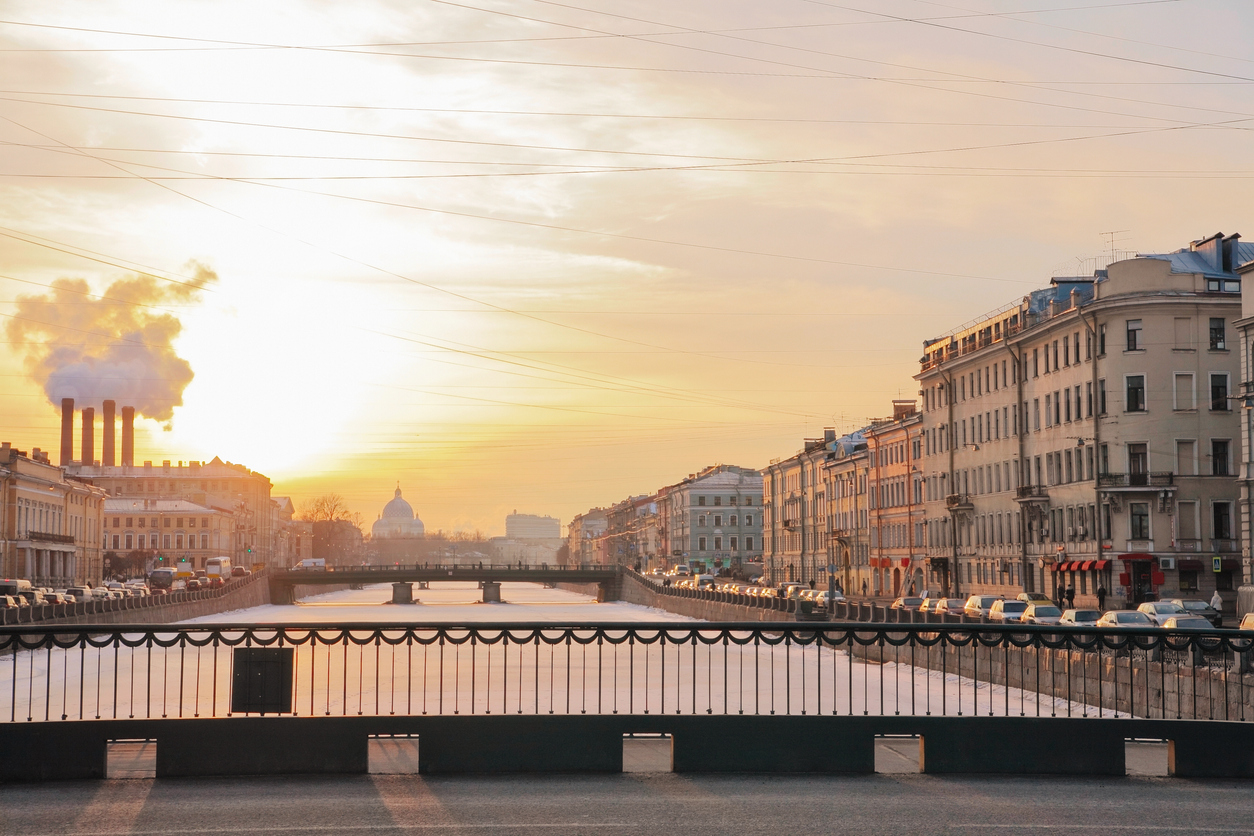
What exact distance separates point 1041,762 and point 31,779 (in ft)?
33.6

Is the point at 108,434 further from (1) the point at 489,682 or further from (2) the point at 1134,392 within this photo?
(1) the point at 489,682

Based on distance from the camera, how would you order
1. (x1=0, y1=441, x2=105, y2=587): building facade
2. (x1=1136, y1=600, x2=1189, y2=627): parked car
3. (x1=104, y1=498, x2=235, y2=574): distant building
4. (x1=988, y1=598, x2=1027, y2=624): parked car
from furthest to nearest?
1. (x1=104, y1=498, x2=235, y2=574): distant building
2. (x1=0, y1=441, x2=105, y2=587): building facade
3. (x1=988, y1=598, x2=1027, y2=624): parked car
4. (x1=1136, y1=600, x2=1189, y2=627): parked car

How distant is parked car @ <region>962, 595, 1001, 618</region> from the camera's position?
60.2 metres

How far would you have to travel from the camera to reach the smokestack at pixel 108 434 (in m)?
159

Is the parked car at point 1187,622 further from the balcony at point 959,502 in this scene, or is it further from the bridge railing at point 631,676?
the balcony at point 959,502

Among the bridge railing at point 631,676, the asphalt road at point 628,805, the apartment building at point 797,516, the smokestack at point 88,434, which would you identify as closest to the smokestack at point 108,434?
→ the smokestack at point 88,434

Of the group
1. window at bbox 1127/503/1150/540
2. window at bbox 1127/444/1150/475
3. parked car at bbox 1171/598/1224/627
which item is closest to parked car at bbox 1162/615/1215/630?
parked car at bbox 1171/598/1224/627

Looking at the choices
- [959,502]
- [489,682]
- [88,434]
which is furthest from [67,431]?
[489,682]

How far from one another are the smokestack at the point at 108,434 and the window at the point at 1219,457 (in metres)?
117

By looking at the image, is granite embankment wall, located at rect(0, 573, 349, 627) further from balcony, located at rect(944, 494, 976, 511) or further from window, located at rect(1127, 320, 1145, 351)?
window, located at rect(1127, 320, 1145, 351)

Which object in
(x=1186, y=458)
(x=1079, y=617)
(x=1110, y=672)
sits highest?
(x=1186, y=458)

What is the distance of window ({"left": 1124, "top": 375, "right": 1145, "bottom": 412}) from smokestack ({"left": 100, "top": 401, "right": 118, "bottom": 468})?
114058 millimetres

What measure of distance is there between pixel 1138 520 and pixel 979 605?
11081mm

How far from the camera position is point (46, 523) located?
11925cm
